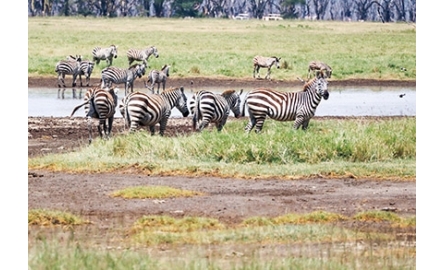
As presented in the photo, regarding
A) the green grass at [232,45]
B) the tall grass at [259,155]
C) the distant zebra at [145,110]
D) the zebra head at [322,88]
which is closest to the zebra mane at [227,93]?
the distant zebra at [145,110]

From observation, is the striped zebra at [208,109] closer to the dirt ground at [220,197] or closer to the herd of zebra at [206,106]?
the herd of zebra at [206,106]

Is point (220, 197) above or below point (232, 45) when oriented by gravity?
below

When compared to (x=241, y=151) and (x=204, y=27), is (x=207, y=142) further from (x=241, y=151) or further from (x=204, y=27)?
(x=204, y=27)

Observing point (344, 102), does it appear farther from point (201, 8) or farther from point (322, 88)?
point (201, 8)

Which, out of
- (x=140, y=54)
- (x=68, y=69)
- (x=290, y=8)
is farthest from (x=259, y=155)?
(x=290, y=8)

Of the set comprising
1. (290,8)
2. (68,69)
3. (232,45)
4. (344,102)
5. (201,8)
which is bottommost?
(344,102)

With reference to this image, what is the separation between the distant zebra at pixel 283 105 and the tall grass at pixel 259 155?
192cm

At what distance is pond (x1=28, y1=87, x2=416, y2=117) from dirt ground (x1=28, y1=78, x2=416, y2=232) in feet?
27.8

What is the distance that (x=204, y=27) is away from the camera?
55.0m

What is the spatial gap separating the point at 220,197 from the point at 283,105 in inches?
195

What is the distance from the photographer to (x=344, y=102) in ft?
76.0

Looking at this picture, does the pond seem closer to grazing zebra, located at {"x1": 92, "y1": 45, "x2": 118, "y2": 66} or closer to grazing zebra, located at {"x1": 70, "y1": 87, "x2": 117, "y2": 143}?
grazing zebra, located at {"x1": 70, "y1": 87, "x2": 117, "y2": 143}

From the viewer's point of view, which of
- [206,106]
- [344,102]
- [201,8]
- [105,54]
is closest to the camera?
[206,106]
